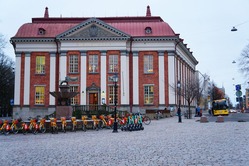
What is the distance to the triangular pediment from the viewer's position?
4784 centimetres

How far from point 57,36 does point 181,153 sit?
127 feet

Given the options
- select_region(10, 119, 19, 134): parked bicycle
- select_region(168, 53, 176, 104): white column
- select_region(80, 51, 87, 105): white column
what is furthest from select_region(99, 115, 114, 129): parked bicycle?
A: select_region(168, 53, 176, 104): white column

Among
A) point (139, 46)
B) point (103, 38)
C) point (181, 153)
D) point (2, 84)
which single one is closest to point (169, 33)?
point (139, 46)

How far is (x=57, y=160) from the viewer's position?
36.0ft

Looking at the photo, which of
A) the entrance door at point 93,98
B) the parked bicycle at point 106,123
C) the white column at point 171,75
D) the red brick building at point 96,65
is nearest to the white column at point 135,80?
the red brick building at point 96,65

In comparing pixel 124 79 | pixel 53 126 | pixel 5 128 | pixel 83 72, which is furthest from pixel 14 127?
pixel 124 79

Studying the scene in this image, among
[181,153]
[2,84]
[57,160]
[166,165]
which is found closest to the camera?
[166,165]

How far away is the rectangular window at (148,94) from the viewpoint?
48844 mm

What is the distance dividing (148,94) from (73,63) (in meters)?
11.4

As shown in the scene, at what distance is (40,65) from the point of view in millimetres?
49844

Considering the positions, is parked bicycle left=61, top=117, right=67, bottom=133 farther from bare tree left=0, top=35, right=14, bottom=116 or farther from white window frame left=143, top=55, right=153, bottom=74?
bare tree left=0, top=35, right=14, bottom=116

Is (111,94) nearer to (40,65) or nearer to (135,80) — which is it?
(135,80)

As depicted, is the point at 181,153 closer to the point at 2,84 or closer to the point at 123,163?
the point at 123,163

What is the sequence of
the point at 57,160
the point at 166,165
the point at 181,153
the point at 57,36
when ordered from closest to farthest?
1. the point at 166,165
2. the point at 57,160
3. the point at 181,153
4. the point at 57,36
